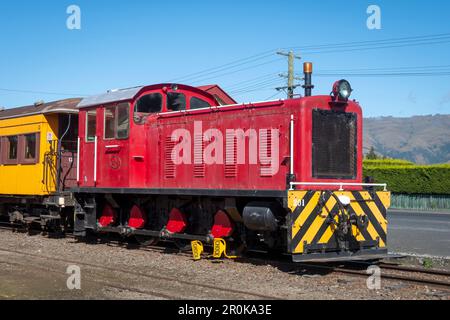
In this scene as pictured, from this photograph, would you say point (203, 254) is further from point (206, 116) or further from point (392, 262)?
point (392, 262)

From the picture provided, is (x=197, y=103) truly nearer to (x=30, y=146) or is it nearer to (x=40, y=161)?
(x=40, y=161)

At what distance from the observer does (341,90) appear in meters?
10.5

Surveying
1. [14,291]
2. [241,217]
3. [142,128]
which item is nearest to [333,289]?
[241,217]

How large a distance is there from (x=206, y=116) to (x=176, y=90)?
1.66 metres

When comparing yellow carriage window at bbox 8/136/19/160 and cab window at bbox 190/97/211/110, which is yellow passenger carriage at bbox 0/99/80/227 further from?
cab window at bbox 190/97/211/110

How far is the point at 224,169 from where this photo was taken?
11.2 metres

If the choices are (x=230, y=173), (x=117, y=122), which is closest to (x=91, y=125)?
(x=117, y=122)

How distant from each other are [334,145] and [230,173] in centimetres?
218

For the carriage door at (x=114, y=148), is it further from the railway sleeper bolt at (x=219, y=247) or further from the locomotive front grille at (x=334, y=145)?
the locomotive front grille at (x=334, y=145)

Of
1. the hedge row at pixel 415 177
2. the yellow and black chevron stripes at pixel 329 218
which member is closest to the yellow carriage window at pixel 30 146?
the yellow and black chevron stripes at pixel 329 218

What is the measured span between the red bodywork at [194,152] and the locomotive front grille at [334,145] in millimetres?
143

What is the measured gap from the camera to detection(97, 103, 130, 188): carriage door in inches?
495

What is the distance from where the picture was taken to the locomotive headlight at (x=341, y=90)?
34.3ft

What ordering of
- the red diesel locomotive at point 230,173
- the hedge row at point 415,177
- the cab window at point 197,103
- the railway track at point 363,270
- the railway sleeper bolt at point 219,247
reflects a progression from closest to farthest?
the railway track at point 363,270
the red diesel locomotive at point 230,173
the railway sleeper bolt at point 219,247
the cab window at point 197,103
the hedge row at point 415,177
